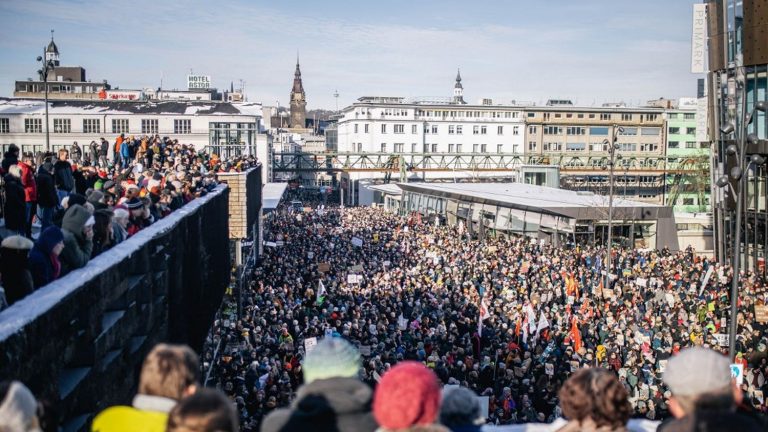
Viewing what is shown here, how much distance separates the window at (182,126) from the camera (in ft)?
187

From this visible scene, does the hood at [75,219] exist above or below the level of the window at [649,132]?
below

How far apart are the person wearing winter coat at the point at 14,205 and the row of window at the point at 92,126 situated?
143ft

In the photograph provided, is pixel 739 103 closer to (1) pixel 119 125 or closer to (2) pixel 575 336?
(2) pixel 575 336

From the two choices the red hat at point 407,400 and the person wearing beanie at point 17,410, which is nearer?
the person wearing beanie at point 17,410

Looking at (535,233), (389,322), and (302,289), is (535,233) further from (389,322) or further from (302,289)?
(389,322)

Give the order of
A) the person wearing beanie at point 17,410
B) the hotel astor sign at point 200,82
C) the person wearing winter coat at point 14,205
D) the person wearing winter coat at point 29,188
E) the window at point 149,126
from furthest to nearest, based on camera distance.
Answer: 1. the hotel astor sign at point 200,82
2. the window at point 149,126
3. the person wearing winter coat at point 29,188
4. the person wearing winter coat at point 14,205
5. the person wearing beanie at point 17,410

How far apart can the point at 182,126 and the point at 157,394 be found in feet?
183

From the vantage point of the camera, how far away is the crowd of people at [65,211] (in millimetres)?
5621

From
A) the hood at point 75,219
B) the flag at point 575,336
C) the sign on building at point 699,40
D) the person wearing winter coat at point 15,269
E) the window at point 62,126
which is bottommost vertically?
the flag at point 575,336

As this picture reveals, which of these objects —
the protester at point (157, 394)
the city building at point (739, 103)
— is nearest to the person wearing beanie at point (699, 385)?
the protester at point (157, 394)

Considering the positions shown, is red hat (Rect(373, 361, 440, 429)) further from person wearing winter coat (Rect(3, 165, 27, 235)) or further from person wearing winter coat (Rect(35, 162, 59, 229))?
person wearing winter coat (Rect(35, 162, 59, 229))

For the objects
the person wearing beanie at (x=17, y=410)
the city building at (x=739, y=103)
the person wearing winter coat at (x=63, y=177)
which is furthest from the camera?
the city building at (x=739, y=103)

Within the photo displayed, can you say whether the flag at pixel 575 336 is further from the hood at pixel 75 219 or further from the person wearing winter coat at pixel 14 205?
the hood at pixel 75 219

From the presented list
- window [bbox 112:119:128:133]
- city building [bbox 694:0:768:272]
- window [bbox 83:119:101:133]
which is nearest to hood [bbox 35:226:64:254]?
city building [bbox 694:0:768:272]
